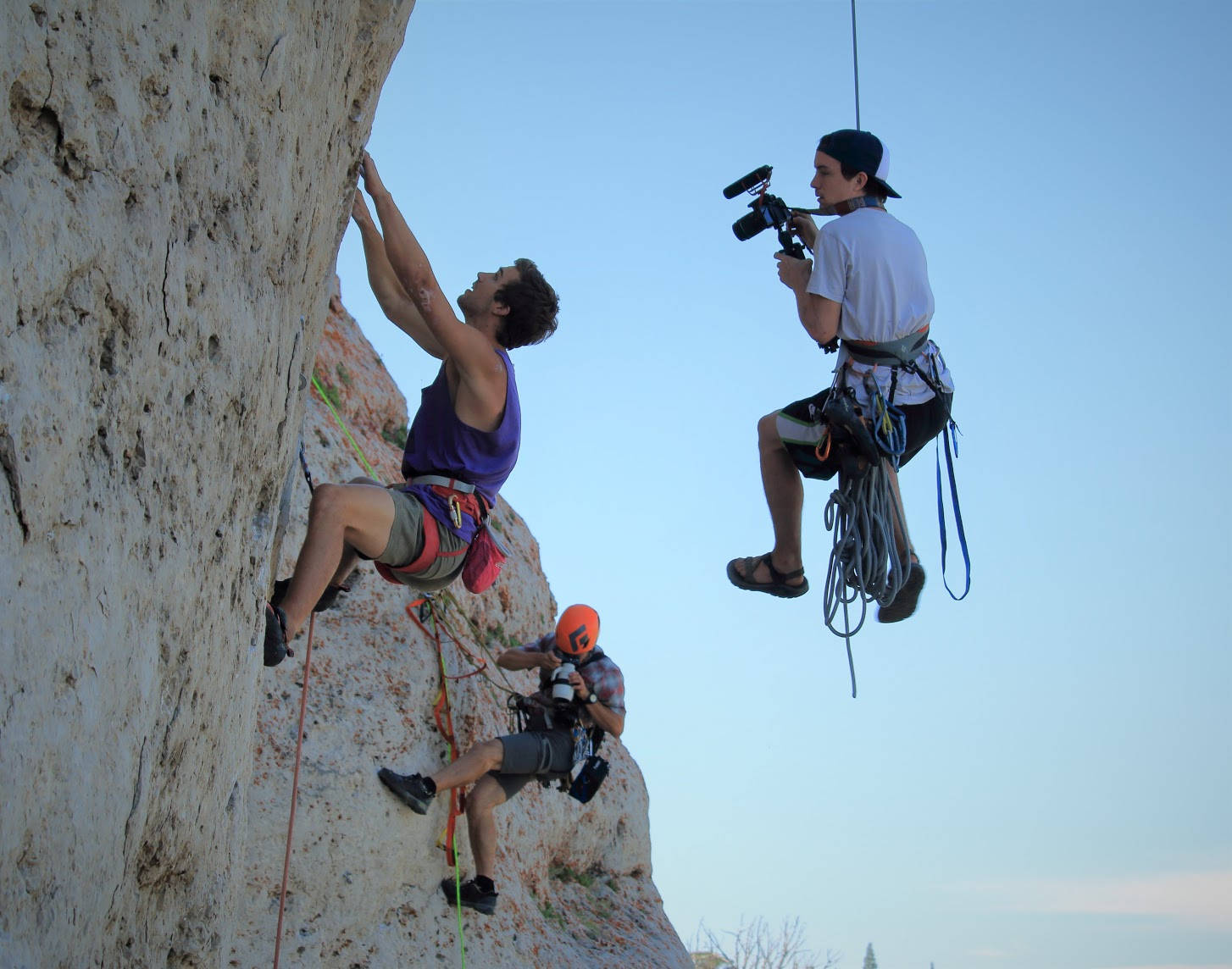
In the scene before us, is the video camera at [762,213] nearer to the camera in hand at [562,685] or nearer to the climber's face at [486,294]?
the climber's face at [486,294]

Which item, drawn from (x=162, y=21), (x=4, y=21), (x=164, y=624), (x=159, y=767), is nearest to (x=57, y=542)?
(x=164, y=624)

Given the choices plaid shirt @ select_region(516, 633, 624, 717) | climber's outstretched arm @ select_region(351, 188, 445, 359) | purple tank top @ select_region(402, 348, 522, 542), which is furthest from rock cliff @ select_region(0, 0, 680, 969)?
plaid shirt @ select_region(516, 633, 624, 717)

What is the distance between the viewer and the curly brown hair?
595 centimetres

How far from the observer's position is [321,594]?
5.24 metres

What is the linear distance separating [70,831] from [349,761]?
176 inches

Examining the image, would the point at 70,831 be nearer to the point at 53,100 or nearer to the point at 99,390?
the point at 99,390

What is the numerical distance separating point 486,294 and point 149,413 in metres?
2.80

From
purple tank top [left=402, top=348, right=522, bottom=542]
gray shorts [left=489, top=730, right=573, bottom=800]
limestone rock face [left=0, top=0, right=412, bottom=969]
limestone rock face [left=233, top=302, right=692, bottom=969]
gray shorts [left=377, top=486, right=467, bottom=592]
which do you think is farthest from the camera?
gray shorts [left=489, top=730, right=573, bottom=800]

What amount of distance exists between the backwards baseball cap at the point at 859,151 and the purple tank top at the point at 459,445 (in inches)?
70.0

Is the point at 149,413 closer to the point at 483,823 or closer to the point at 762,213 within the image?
the point at 762,213

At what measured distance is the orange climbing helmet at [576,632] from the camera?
854 cm

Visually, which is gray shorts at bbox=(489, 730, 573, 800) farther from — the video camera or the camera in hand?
the video camera

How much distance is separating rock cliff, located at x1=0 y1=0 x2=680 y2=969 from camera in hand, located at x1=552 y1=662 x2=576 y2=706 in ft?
12.5

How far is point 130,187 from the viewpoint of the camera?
3232 mm
